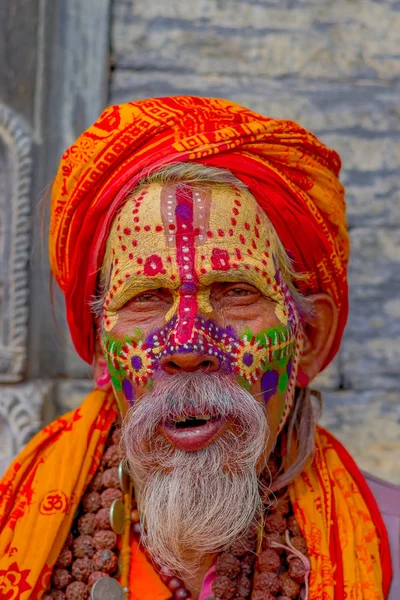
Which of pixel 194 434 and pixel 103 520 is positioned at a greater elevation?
pixel 194 434

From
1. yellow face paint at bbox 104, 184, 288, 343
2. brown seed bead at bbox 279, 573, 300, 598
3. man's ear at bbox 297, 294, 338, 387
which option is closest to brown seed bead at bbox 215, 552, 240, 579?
brown seed bead at bbox 279, 573, 300, 598

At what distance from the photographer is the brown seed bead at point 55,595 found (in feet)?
6.41

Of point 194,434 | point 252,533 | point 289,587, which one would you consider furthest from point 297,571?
point 194,434

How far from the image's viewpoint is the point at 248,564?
2.03m

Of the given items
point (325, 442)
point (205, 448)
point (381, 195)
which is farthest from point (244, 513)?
point (381, 195)

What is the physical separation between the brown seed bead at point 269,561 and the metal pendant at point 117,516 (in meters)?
0.36

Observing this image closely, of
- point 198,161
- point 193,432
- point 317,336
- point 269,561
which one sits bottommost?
point 269,561

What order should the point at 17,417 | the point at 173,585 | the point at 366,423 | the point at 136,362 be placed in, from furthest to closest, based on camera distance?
the point at 366,423 → the point at 17,417 → the point at 173,585 → the point at 136,362

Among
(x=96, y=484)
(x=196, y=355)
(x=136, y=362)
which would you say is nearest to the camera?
(x=196, y=355)

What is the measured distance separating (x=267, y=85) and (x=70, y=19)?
2.49 feet

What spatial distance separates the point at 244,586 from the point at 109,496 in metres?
0.41

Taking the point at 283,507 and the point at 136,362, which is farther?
the point at 283,507

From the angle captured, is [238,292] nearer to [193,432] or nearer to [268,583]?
[193,432]

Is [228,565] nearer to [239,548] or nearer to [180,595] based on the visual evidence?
[239,548]
